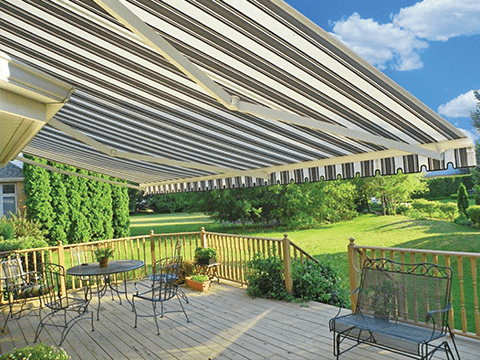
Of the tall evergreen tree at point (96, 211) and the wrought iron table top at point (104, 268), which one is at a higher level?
the tall evergreen tree at point (96, 211)

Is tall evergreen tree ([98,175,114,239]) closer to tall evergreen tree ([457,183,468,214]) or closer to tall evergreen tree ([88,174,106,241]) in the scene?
tall evergreen tree ([88,174,106,241])

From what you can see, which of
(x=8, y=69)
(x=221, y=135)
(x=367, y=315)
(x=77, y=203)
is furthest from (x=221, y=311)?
(x=77, y=203)

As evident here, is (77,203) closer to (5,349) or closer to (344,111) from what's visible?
(5,349)

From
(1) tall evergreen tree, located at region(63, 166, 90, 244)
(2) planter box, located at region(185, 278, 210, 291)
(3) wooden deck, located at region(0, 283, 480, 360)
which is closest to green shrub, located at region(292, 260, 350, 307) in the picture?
(3) wooden deck, located at region(0, 283, 480, 360)

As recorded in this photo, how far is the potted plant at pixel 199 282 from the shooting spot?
27.5 feet

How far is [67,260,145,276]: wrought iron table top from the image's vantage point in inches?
251

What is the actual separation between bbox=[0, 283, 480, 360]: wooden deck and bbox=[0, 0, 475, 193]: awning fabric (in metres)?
2.20

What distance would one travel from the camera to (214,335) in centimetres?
571

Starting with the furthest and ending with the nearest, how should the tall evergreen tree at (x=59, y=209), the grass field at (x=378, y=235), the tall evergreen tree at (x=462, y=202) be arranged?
the tall evergreen tree at (x=462, y=202), the tall evergreen tree at (x=59, y=209), the grass field at (x=378, y=235)

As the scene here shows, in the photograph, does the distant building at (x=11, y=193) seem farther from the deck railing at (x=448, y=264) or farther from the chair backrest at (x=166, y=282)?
the deck railing at (x=448, y=264)

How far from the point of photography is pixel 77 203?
16.5 meters

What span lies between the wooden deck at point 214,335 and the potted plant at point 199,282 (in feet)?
2.51

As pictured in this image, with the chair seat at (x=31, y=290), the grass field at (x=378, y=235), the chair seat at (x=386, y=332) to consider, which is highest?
the chair seat at (x=31, y=290)

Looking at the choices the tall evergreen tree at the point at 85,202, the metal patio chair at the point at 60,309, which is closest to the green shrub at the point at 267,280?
the metal patio chair at the point at 60,309
